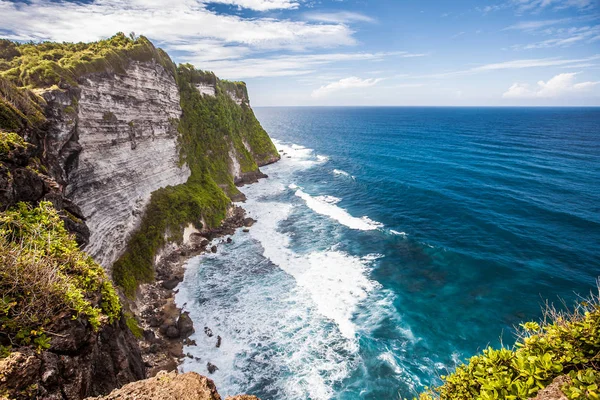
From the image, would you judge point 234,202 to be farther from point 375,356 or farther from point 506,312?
point 506,312

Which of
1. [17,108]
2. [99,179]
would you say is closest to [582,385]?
[17,108]

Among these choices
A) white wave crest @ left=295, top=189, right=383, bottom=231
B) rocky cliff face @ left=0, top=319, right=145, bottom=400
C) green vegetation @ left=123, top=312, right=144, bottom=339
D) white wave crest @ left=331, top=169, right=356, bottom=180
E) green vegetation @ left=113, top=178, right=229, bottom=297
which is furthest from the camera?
white wave crest @ left=331, top=169, right=356, bottom=180

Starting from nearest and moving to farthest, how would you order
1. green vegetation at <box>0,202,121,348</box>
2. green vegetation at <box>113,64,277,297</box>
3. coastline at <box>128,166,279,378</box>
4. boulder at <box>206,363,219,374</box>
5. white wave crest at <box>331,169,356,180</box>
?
green vegetation at <box>0,202,121,348</box>, boulder at <box>206,363,219,374</box>, coastline at <box>128,166,279,378</box>, green vegetation at <box>113,64,277,297</box>, white wave crest at <box>331,169,356,180</box>

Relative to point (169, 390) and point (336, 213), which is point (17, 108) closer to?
point (169, 390)

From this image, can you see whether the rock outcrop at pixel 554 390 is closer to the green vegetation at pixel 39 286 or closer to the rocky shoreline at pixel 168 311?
the green vegetation at pixel 39 286

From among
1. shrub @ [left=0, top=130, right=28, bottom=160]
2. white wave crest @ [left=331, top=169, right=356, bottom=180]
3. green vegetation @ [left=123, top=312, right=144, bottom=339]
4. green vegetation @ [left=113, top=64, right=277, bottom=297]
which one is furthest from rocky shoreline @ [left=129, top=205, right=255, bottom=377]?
white wave crest @ [left=331, top=169, right=356, bottom=180]

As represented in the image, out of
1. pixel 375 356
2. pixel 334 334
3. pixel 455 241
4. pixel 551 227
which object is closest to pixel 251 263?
pixel 334 334

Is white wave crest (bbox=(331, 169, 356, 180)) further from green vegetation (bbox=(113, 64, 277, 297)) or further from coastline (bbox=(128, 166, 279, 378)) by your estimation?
coastline (bbox=(128, 166, 279, 378))
